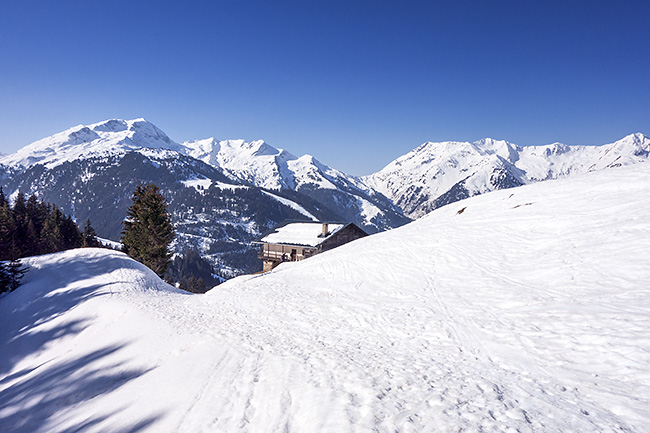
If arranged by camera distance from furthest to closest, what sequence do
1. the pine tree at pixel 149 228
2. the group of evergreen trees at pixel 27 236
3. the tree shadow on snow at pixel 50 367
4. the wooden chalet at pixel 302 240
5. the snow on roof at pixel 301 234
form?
the snow on roof at pixel 301 234 < the wooden chalet at pixel 302 240 < the pine tree at pixel 149 228 < the group of evergreen trees at pixel 27 236 < the tree shadow on snow at pixel 50 367

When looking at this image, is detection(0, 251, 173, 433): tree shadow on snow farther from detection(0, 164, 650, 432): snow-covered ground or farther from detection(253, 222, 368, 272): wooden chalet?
detection(253, 222, 368, 272): wooden chalet

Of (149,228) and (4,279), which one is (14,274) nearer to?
(4,279)

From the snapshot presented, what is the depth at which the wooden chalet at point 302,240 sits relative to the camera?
46.2 m

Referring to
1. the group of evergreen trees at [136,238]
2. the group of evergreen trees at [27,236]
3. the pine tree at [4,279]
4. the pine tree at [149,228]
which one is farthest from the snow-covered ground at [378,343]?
the pine tree at [149,228]

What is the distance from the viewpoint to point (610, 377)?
6.67 meters

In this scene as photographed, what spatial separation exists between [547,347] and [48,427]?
13360mm

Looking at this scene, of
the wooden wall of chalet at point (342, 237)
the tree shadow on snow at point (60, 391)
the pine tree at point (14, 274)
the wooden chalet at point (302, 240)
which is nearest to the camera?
the tree shadow on snow at point (60, 391)

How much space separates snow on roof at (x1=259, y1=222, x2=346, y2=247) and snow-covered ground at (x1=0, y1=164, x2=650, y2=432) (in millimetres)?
26386

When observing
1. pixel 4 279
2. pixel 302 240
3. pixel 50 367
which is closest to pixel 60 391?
pixel 50 367

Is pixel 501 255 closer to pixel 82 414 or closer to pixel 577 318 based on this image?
pixel 577 318

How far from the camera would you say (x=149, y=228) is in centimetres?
3139

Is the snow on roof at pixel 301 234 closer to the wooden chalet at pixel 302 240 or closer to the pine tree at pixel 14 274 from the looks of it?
the wooden chalet at pixel 302 240

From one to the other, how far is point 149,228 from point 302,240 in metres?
22.4

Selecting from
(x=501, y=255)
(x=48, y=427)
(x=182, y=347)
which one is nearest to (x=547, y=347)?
(x=501, y=255)
